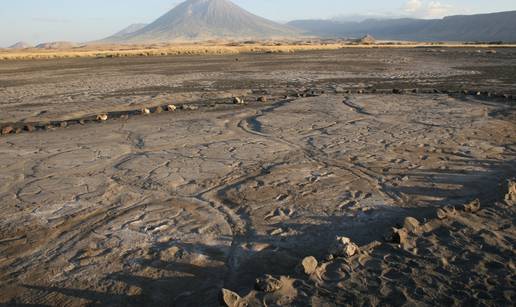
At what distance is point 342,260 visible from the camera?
399cm

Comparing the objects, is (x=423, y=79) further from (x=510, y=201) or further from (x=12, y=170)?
(x=12, y=170)

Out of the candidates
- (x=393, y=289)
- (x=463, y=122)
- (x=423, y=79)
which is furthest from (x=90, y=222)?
(x=423, y=79)

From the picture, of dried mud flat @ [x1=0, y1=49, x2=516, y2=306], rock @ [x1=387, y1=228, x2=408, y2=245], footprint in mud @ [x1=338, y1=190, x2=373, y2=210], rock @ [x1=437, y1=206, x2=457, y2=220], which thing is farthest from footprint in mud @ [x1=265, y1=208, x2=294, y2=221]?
rock @ [x1=437, y1=206, x2=457, y2=220]

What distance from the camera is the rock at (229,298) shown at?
11.0 ft

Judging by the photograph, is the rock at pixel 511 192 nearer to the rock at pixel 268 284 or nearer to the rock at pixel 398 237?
the rock at pixel 398 237

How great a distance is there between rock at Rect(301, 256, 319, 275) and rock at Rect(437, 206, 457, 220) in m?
1.61

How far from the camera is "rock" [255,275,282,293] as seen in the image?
3537 mm

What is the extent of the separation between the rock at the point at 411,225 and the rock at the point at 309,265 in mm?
1130

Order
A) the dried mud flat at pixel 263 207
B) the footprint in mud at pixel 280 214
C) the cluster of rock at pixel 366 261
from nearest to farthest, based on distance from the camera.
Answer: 1. the cluster of rock at pixel 366 261
2. the dried mud flat at pixel 263 207
3. the footprint in mud at pixel 280 214

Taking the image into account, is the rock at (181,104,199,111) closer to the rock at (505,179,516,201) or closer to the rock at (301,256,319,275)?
the rock at (505,179,516,201)

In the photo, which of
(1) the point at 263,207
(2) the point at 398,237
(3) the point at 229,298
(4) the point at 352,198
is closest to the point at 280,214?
(1) the point at 263,207

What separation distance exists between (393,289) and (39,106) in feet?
40.0

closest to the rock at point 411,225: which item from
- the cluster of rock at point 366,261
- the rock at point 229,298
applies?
the cluster of rock at point 366,261

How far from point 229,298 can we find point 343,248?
116cm
